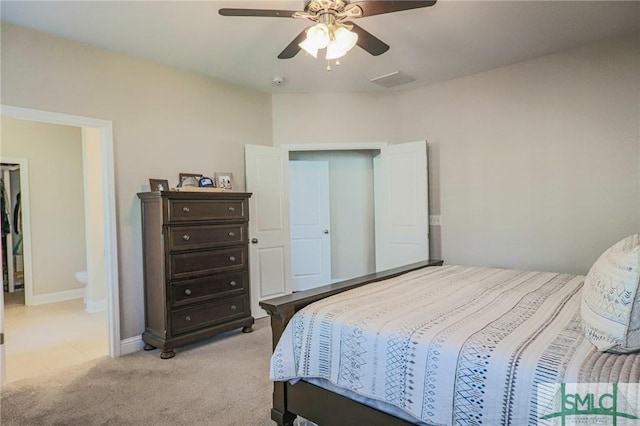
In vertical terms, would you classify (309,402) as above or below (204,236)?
below

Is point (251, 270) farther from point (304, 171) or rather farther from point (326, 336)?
point (326, 336)

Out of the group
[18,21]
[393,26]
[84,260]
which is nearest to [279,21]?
[393,26]

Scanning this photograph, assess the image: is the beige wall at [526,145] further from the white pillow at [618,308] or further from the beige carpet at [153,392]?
the beige carpet at [153,392]

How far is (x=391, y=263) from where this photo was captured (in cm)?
457

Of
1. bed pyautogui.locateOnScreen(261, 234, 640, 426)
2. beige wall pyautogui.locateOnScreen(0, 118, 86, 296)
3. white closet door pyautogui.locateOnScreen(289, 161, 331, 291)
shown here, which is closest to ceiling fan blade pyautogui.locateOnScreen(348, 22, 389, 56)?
bed pyautogui.locateOnScreen(261, 234, 640, 426)

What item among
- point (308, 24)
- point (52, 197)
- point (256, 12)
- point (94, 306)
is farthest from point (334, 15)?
point (52, 197)

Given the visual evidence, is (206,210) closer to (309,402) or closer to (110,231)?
(110,231)

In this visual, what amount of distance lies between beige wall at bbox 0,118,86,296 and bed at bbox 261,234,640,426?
4.64 m

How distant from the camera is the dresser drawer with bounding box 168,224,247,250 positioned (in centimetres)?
318

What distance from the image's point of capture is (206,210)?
340 centimetres

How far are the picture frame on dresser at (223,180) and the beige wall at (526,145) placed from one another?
2.86ft

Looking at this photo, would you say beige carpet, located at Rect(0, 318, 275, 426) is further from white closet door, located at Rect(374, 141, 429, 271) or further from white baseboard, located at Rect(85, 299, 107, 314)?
white closet door, located at Rect(374, 141, 429, 271)

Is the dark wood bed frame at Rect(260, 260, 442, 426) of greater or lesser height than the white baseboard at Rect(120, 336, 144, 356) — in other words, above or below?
above

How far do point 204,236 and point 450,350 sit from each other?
8.23ft
